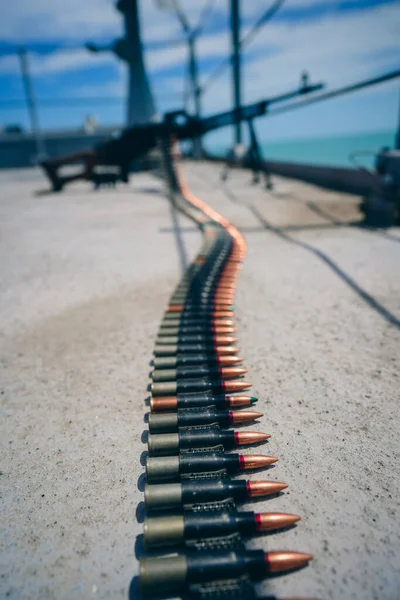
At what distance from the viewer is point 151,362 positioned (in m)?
4.15

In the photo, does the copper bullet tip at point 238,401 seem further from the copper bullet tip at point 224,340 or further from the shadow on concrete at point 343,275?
the shadow on concrete at point 343,275

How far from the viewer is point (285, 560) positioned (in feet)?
6.60

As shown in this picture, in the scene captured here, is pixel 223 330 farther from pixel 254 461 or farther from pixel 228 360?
pixel 254 461

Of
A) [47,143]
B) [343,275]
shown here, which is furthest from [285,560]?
[47,143]

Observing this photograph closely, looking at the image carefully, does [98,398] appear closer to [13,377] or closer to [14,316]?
[13,377]

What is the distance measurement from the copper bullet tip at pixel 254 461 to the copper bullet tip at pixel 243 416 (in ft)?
1.40

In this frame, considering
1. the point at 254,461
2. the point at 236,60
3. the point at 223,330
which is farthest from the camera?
the point at 236,60

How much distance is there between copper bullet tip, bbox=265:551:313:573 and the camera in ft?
6.50

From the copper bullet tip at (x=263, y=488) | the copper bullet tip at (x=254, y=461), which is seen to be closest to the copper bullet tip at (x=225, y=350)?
the copper bullet tip at (x=254, y=461)

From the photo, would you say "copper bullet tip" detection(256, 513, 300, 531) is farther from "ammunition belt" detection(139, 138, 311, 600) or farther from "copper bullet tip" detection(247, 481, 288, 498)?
"copper bullet tip" detection(247, 481, 288, 498)

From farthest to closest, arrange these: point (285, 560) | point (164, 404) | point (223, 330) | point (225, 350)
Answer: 1. point (223, 330)
2. point (225, 350)
3. point (164, 404)
4. point (285, 560)

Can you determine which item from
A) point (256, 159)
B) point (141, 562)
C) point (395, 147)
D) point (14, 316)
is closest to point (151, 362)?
point (141, 562)

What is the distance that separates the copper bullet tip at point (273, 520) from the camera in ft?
7.23

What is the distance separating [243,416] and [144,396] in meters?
1.06
